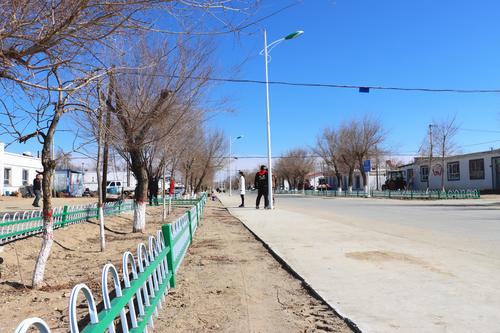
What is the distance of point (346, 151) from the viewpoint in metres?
55.2

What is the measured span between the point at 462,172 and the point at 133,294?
48.9 meters

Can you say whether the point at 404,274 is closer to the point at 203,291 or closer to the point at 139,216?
the point at 203,291

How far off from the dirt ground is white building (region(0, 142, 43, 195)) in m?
30.7

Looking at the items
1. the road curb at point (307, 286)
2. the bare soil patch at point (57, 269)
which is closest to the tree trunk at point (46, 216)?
the bare soil patch at point (57, 269)

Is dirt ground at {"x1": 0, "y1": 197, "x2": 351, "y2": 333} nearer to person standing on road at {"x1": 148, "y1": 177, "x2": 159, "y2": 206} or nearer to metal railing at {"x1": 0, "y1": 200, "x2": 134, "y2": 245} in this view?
metal railing at {"x1": 0, "y1": 200, "x2": 134, "y2": 245}

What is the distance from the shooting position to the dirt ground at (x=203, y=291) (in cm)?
482

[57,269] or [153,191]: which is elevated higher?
[153,191]

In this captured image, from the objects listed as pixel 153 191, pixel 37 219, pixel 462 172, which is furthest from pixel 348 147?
pixel 37 219

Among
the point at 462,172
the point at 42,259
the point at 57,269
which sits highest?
the point at 462,172

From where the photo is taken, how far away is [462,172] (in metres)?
47.6

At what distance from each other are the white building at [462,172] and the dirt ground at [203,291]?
38.0m

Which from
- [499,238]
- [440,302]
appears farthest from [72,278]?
[499,238]

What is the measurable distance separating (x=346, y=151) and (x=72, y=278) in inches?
1965

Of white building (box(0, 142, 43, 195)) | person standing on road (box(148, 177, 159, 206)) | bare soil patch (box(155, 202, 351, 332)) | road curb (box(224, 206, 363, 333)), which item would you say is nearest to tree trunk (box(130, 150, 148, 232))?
road curb (box(224, 206, 363, 333))
